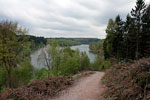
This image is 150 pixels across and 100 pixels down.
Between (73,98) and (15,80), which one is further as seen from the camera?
(15,80)

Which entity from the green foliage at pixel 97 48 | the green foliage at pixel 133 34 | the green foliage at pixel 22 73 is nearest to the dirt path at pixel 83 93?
the green foliage at pixel 133 34

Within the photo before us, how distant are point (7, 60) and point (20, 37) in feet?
11.4

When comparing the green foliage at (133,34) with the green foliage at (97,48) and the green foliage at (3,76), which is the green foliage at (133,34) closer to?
the green foliage at (97,48)

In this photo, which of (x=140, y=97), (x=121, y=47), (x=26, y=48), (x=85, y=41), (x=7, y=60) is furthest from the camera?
(x=85, y=41)

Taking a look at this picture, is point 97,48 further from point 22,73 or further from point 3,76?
point 3,76

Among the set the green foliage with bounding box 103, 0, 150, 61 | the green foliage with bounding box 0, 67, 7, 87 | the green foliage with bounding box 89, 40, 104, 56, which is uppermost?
the green foliage with bounding box 103, 0, 150, 61

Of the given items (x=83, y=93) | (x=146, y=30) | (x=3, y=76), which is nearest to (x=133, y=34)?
(x=146, y=30)

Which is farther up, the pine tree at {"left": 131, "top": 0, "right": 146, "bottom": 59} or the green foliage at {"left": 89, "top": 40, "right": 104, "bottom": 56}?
the pine tree at {"left": 131, "top": 0, "right": 146, "bottom": 59}

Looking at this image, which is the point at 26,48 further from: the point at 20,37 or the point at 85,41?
the point at 85,41

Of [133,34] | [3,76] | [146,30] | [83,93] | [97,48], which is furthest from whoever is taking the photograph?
[97,48]

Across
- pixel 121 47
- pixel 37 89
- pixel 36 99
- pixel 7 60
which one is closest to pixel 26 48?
pixel 7 60

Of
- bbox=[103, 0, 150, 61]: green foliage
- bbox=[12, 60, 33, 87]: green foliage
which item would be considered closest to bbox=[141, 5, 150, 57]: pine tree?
bbox=[103, 0, 150, 61]: green foliage

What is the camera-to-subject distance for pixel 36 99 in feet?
16.0

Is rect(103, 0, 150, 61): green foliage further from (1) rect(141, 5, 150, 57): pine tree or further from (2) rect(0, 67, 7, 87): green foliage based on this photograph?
(2) rect(0, 67, 7, 87): green foliage
